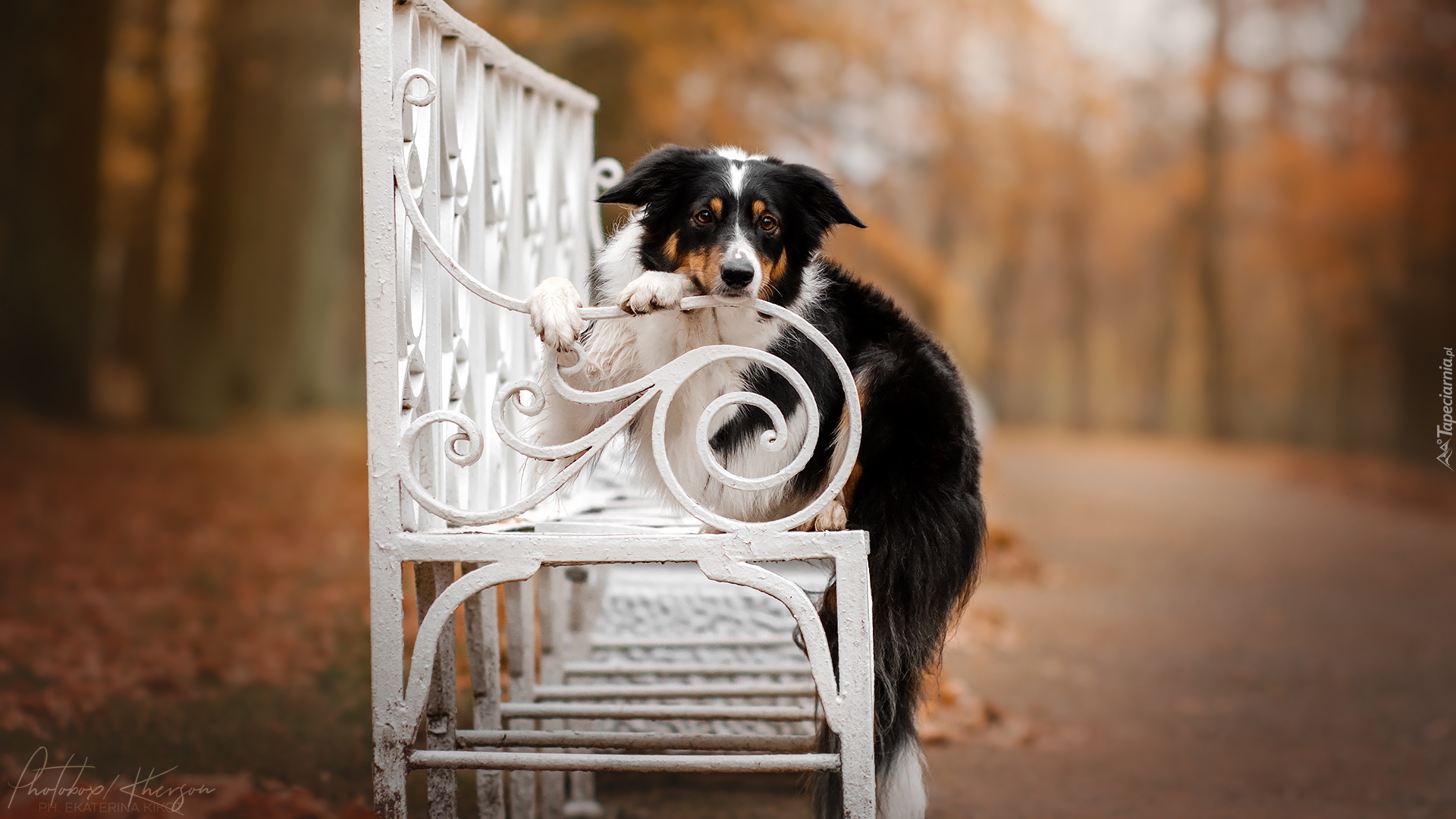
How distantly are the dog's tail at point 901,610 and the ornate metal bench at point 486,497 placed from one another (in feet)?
0.48

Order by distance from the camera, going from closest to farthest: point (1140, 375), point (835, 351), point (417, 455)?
point (835, 351) < point (417, 455) < point (1140, 375)

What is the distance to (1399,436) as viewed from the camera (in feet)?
48.7

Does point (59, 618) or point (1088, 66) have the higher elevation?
point (1088, 66)

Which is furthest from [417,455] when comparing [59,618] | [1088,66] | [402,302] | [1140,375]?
[1140,375]

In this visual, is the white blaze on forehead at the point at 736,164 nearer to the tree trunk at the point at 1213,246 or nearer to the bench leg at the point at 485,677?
the bench leg at the point at 485,677

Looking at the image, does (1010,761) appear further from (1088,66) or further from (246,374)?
(246,374)

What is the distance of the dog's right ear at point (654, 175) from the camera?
2217 mm

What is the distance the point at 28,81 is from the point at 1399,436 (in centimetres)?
1571

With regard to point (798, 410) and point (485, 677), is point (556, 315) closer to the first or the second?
point (798, 410)

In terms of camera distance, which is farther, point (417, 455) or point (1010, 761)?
point (1010, 761)

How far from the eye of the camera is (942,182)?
535 inches

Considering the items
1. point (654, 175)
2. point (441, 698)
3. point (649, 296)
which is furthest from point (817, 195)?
point (441, 698)

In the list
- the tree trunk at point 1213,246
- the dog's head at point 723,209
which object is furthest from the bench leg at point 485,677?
the tree trunk at point 1213,246

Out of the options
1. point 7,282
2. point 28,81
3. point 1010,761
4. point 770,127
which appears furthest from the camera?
point 7,282
